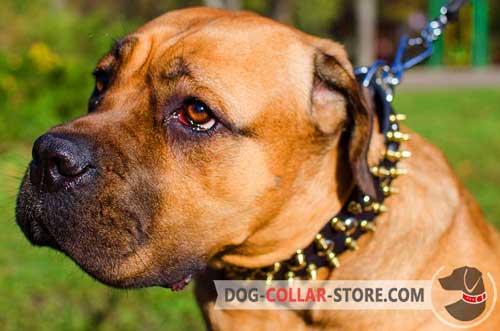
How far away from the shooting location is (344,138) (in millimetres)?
3973

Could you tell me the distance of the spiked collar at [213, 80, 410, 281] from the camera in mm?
3787

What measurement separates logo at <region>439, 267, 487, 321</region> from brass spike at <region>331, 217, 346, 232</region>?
541 millimetres

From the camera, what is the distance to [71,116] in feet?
39.8

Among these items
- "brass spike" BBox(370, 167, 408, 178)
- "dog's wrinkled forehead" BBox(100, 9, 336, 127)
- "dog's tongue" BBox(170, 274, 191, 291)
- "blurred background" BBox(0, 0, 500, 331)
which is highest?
"dog's wrinkled forehead" BBox(100, 9, 336, 127)

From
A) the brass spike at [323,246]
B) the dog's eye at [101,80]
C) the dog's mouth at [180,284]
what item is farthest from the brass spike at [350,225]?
the dog's eye at [101,80]

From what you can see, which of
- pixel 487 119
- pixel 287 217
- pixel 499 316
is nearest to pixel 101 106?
pixel 287 217

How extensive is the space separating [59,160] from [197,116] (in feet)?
2.24

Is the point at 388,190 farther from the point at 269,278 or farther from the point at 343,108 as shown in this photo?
the point at 269,278

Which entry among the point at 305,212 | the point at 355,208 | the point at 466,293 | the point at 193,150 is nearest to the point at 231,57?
the point at 193,150

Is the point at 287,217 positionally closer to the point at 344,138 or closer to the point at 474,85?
the point at 344,138

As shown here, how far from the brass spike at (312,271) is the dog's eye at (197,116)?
884 mm

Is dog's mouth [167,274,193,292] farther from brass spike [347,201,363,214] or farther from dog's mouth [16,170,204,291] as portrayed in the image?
brass spike [347,201,363,214]

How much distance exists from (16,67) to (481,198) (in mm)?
7370

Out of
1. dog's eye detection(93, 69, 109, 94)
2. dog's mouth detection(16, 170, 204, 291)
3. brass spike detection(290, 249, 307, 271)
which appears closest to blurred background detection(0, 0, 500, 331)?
dog's eye detection(93, 69, 109, 94)
